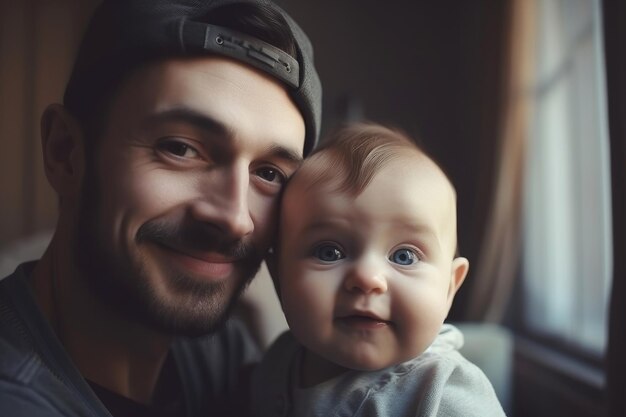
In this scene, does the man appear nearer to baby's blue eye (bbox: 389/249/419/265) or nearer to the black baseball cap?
the black baseball cap

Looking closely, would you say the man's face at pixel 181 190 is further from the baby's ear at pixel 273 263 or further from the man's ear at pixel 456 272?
the man's ear at pixel 456 272

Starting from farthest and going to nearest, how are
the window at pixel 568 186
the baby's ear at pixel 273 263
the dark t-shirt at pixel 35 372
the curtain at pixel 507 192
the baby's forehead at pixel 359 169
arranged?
the curtain at pixel 507 192, the window at pixel 568 186, the baby's ear at pixel 273 263, the baby's forehead at pixel 359 169, the dark t-shirt at pixel 35 372

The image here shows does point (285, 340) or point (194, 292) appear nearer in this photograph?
point (194, 292)

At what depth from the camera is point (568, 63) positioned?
6.08ft

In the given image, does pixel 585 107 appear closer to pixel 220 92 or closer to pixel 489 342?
pixel 489 342

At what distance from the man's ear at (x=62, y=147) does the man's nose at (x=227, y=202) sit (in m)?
0.21

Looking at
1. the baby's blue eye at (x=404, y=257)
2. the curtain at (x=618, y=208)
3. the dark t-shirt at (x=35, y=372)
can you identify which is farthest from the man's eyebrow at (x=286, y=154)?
the curtain at (x=618, y=208)

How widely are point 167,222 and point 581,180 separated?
4.71ft

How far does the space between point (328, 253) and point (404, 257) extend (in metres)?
0.09

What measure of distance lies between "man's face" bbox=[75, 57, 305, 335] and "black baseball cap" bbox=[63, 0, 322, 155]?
0.02 meters

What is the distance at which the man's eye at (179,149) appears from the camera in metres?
0.75

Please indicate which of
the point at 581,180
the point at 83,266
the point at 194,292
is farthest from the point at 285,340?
the point at 581,180

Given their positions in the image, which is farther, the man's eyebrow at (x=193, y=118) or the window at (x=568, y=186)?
the window at (x=568, y=186)

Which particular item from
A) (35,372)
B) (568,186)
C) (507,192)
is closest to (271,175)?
(35,372)
